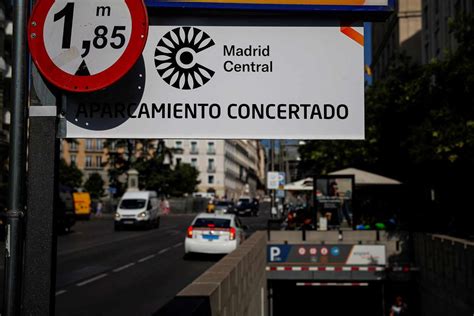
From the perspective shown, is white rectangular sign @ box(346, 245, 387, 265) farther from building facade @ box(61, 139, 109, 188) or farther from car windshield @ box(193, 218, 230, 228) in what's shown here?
building facade @ box(61, 139, 109, 188)

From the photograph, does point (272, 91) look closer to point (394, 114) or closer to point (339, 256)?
point (339, 256)

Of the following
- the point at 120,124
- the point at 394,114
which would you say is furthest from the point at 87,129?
the point at 394,114

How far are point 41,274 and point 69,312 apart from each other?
25.9 ft

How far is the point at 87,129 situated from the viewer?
2842mm

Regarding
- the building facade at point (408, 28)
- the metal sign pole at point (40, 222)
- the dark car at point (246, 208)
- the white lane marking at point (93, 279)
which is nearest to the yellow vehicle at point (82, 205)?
the dark car at point (246, 208)

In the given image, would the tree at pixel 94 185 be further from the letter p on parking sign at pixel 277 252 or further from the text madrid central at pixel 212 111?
the text madrid central at pixel 212 111

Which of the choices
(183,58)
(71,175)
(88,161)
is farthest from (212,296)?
(88,161)

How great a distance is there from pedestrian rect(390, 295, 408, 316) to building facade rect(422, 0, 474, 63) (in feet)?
58.7

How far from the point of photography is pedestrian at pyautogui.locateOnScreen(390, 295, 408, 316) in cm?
1742

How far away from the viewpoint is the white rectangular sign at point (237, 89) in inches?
112

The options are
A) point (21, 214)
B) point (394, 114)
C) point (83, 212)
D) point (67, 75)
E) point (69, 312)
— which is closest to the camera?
point (21, 214)

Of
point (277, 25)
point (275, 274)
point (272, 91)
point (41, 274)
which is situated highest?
point (277, 25)

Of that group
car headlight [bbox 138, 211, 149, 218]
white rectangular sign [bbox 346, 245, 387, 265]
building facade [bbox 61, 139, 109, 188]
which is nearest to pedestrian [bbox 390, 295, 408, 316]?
white rectangular sign [bbox 346, 245, 387, 265]

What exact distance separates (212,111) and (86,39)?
0.67m
